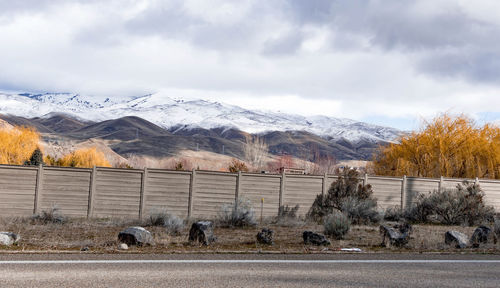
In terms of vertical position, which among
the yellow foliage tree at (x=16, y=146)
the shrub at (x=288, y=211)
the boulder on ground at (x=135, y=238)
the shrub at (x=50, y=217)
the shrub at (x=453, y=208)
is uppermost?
the yellow foliage tree at (x=16, y=146)

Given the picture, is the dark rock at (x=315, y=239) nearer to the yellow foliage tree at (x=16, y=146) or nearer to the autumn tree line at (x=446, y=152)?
the autumn tree line at (x=446, y=152)

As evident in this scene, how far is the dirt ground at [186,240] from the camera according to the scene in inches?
407

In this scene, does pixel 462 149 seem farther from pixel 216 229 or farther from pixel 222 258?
pixel 222 258

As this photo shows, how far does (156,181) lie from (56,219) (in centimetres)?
382

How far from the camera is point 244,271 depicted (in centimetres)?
827

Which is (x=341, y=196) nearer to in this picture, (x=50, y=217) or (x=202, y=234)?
(x=202, y=234)

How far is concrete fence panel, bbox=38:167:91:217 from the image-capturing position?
57.3 ft

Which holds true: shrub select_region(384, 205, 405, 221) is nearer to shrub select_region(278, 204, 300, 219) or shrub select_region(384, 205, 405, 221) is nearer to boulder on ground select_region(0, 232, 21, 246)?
shrub select_region(278, 204, 300, 219)

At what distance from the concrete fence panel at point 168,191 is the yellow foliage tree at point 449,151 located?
53.2 feet

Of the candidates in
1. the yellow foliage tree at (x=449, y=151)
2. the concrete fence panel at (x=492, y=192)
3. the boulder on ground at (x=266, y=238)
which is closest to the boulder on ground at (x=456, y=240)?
the boulder on ground at (x=266, y=238)

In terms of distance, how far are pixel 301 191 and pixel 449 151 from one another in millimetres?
14417

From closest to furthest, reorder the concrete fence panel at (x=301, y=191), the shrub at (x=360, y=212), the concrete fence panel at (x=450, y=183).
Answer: the shrub at (x=360, y=212)
the concrete fence panel at (x=301, y=191)
the concrete fence panel at (x=450, y=183)

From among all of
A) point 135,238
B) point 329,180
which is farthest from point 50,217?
point 329,180

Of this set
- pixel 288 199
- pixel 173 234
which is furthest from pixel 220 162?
pixel 173 234
